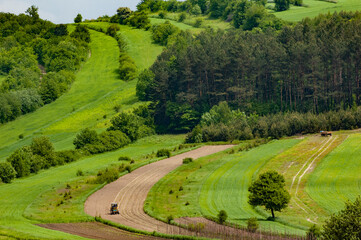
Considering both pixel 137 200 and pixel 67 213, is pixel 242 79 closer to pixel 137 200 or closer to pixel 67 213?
pixel 137 200

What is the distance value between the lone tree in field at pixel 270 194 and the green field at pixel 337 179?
19.6ft

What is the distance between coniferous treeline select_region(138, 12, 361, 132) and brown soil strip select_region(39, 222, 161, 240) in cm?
8447

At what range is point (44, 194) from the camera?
253 ft

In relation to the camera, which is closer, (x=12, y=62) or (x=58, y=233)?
(x=58, y=233)

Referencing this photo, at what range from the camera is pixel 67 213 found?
64750 millimetres

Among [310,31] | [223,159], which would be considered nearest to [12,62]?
[310,31]

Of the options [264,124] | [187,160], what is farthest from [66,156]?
[264,124]

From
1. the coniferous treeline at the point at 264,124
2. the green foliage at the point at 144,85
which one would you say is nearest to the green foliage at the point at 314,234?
the coniferous treeline at the point at 264,124

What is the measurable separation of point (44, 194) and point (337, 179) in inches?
1696

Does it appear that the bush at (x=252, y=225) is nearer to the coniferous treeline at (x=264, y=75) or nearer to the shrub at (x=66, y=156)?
the shrub at (x=66, y=156)

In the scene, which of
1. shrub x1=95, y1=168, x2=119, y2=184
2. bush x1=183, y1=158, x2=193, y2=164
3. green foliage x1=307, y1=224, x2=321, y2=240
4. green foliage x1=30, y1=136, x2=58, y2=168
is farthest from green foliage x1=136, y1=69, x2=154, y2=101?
green foliage x1=307, y1=224, x2=321, y2=240

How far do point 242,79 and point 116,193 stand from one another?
7490cm

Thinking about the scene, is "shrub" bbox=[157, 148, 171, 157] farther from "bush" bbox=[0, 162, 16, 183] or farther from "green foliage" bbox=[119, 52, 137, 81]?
"green foliage" bbox=[119, 52, 137, 81]

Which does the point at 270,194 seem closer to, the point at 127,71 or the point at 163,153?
the point at 163,153
